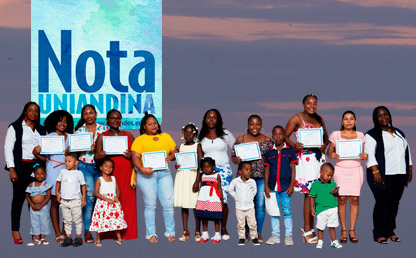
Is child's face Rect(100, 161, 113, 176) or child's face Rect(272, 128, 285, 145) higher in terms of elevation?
child's face Rect(272, 128, 285, 145)

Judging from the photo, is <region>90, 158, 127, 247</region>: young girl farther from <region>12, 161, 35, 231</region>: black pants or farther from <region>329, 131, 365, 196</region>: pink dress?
<region>329, 131, 365, 196</region>: pink dress

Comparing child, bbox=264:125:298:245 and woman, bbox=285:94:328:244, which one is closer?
child, bbox=264:125:298:245

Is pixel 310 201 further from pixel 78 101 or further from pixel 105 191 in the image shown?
pixel 78 101

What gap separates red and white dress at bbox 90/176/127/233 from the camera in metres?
12.5

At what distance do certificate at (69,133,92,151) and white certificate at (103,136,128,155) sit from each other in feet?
0.98

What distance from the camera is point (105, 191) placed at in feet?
40.9

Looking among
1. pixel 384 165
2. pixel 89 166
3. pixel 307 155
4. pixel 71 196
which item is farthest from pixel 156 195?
pixel 384 165

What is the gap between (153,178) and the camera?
41.9 feet

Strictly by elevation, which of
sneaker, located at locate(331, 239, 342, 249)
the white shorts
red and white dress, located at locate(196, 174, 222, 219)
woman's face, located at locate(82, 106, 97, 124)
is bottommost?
sneaker, located at locate(331, 239, 342, 249)

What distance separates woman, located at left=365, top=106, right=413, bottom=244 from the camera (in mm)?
12742

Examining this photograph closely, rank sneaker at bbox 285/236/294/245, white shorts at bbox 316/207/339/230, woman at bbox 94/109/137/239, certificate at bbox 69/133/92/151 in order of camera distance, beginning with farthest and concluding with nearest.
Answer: woman at bbox 94/109/137/239 → certificate at bbox 69/133/92/151 → sneaker at bbox 285/236/294/245 → white shorts at bbox 316/207/339/230

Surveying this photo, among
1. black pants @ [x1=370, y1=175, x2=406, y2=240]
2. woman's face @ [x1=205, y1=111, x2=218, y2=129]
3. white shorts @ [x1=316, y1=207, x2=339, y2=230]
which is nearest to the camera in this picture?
white shorts @ [x1=316, y1=207, x2=339, y2=230]

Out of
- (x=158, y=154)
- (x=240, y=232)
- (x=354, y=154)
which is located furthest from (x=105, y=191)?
(x=354, y=154)

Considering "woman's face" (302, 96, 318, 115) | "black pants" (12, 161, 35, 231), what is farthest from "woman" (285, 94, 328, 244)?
"black pants" (12, 161, 35, 231)
